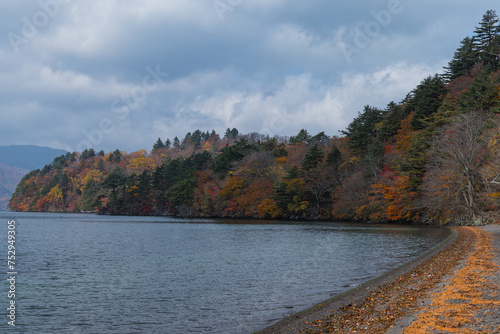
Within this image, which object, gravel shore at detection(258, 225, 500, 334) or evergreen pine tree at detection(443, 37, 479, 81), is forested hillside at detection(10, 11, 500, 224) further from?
gravel shore at detection(258, 225, 500, 334)

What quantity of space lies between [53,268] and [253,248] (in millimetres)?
18173

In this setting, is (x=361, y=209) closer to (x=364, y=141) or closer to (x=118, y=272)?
(x=364, y=141)

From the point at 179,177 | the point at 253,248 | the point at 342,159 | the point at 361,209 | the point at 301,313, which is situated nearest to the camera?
the point at 301,313

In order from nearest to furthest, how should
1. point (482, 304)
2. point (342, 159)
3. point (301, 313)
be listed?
point (482, 304)
point (301, 313)
point (342, 159)

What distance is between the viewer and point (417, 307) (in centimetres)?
1266

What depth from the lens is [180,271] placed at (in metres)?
25.9

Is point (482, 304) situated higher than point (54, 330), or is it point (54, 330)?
point (482, 304)

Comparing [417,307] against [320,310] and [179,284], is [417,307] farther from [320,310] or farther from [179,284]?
[179,284]

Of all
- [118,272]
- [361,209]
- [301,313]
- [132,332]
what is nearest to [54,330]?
[132,332]

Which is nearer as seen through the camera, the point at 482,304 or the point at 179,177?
the point at 482,304

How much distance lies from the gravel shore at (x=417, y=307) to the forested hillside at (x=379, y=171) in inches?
1095

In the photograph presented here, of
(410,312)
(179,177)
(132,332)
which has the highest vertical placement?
(179,177)

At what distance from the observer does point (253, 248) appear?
3853 centimetres

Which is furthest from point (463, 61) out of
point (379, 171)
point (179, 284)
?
point (179, 284)
